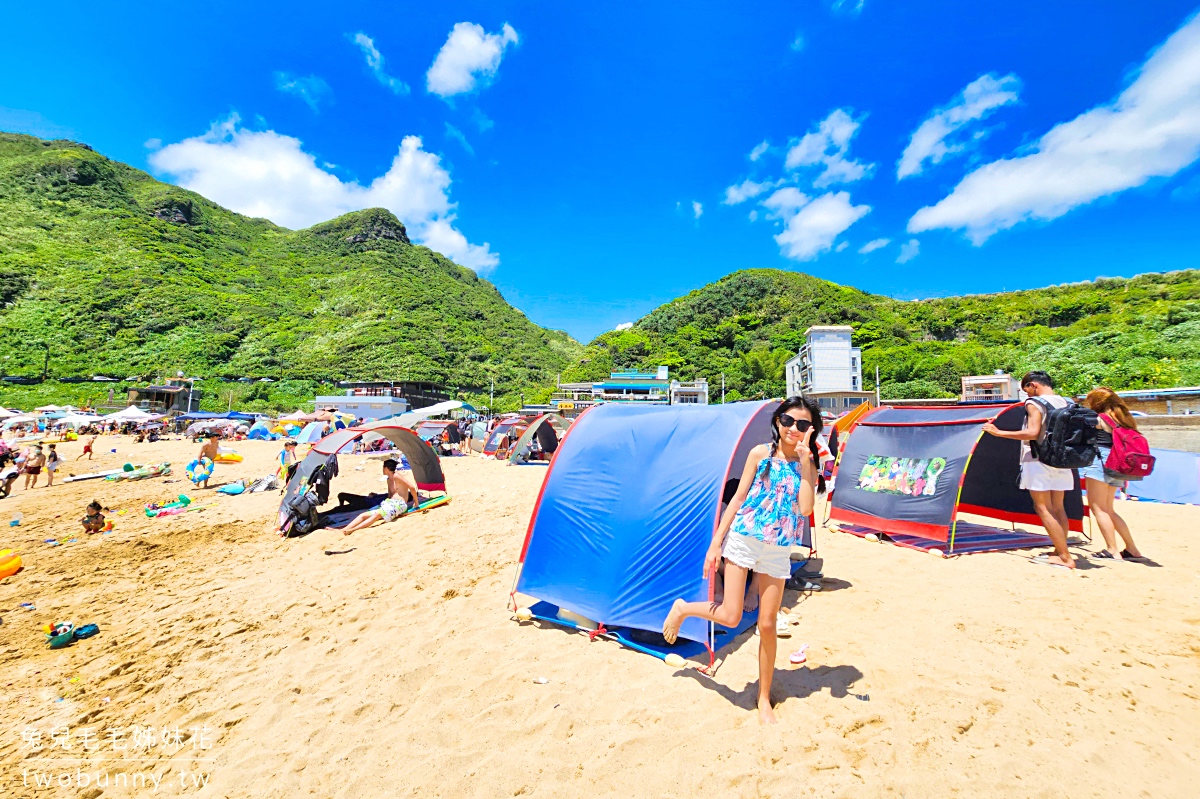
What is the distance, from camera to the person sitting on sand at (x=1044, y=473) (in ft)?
15.9

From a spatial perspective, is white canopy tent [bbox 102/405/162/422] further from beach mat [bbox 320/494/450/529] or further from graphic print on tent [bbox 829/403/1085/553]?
graphic print on tent [bbox 829/403/1085/553]

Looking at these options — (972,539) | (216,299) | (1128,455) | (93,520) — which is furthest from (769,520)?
(216,299)

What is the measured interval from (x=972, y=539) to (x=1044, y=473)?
144cm

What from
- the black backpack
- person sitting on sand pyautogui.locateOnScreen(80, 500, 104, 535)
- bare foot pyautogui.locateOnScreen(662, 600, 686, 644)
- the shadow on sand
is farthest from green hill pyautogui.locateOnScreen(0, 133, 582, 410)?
the black backpack

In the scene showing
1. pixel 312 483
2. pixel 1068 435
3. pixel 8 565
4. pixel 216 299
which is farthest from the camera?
pixel 216 299

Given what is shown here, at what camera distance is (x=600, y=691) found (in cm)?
313

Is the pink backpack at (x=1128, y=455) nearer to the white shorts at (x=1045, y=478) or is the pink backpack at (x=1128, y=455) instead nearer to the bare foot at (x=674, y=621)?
the white shorts at (x=1045, y=478)

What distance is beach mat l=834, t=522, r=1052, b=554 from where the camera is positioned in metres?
5.76

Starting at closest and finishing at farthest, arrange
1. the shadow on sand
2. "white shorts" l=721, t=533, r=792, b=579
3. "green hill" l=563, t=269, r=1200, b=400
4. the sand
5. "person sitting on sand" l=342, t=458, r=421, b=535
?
the sand < "white shorts" l=721, t=533, r=792, b=579 < the shadow on sand < "person sitting on sand" l=342, t=458, r=421, b=535 < "green hill" l=563, t=269, r=1200, b=400

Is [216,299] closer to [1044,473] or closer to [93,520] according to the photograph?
[93,520]

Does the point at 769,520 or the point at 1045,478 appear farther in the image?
the point at 1045,478

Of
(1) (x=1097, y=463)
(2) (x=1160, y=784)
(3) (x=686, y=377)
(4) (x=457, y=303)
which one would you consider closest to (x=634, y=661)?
(2) (x=1160, y=784)

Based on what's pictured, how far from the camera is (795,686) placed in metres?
3.08

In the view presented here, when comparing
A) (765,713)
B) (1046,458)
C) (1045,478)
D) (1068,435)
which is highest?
(1068,435)
